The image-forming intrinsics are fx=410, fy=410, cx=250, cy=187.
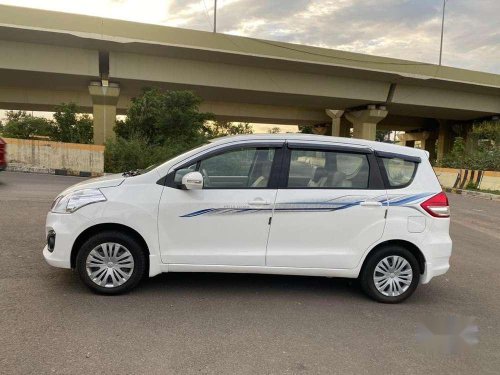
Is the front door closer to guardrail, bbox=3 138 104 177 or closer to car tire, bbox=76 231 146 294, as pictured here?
car tire, bbox=76 231 146 294

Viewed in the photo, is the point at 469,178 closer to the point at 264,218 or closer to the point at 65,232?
the point at 264,218

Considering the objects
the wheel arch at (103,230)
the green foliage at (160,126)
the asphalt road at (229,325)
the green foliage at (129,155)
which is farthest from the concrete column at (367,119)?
the wheel arch at (103,230)

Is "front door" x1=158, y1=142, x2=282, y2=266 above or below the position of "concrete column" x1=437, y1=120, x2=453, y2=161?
below

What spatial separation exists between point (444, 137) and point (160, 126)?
3381cm

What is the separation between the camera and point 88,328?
3.56 meters

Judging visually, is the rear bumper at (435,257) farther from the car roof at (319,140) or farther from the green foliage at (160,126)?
the green foliage at (160,126)

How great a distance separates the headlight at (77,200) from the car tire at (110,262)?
1.15ft

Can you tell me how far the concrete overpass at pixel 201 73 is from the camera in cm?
2016

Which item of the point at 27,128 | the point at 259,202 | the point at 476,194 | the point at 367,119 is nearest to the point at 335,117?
the point at 367,119

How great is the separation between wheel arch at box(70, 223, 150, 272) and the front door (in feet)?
0.69

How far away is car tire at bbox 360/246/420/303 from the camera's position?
4492 mm

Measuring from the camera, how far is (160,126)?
18703 mm

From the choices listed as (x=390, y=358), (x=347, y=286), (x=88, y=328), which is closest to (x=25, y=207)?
(x=88, y=328)

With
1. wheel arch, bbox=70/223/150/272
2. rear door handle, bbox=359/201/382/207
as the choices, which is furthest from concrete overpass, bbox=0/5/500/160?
rear door handle, bbox=359/201/382/207
